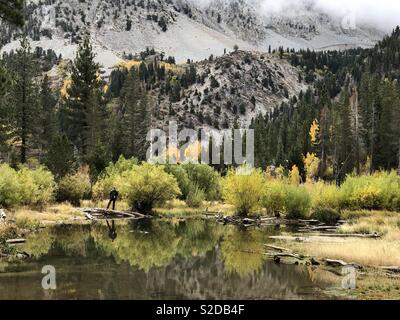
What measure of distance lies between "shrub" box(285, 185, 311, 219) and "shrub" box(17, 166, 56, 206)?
18.1m

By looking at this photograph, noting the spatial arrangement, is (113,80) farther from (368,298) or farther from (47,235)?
(368,298)

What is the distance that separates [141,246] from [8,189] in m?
12.9

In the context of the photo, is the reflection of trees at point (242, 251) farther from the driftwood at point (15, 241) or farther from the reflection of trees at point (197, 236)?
the driftwood at point (15, 241)

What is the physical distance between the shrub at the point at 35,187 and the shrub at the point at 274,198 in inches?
649

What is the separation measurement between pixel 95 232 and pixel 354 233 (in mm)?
14825

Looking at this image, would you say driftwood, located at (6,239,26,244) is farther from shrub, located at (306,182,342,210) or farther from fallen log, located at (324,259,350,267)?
shrub, located at (306,182,342,210)

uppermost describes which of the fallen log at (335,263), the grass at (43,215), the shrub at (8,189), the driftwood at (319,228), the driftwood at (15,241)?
the shrub at (8,189)

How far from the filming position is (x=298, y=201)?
1527 inches

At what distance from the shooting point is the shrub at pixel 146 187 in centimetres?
4116

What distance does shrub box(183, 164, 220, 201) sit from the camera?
55.2m

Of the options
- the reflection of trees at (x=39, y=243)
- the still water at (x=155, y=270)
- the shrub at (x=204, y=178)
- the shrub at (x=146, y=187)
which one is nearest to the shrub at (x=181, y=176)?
the shrub at (x=204, y=178)

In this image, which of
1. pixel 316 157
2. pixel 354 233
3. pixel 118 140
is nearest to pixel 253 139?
pixel 316 157

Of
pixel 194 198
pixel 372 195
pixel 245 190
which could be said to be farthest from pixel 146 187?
pixel 372 195

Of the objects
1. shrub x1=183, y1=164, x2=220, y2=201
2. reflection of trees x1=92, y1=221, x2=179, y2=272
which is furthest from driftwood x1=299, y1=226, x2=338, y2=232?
shrub x1=183, y1=164, x2=220, y2=201
